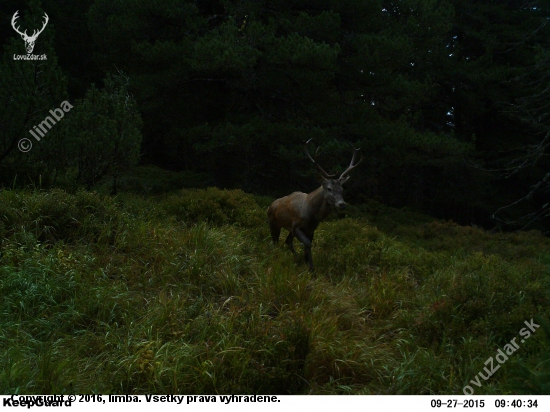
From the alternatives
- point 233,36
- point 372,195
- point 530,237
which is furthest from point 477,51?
point 233,36

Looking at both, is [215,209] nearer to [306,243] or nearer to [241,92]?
[306,243]

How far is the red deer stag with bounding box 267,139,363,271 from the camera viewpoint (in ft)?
24.4

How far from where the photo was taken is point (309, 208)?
25.3 feet

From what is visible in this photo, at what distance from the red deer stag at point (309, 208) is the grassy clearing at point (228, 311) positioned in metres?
0.40

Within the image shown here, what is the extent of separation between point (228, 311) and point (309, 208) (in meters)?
2.55

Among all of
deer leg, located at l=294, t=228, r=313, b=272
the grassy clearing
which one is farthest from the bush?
deer leg, located at l=294, t=228, r=313, b=272

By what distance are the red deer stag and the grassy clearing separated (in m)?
0.40

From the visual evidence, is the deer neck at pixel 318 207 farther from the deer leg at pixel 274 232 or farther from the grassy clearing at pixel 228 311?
the deer leg at pixel 274 232

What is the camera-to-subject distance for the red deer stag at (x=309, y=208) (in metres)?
7.43
